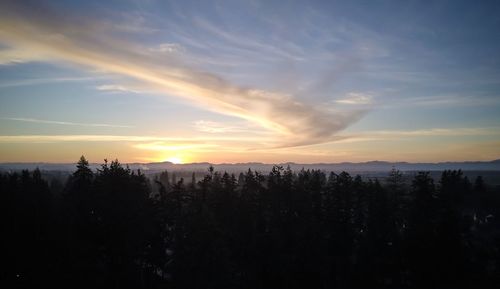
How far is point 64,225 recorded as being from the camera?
34.5m

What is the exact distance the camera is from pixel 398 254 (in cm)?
4206

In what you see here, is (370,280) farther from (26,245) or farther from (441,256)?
(26,245)

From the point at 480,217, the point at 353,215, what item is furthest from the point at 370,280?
the point at 480,217

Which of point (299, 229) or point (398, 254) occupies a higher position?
A: point (299, 229)

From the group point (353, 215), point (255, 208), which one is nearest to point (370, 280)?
point (353, 215)

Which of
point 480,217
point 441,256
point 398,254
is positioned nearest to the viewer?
point 441,256

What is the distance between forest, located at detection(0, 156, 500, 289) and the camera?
32.4m

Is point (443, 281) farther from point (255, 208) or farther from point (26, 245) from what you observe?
point (26, 245)

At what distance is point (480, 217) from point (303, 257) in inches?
2746

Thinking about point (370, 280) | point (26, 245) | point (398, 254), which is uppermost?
point (26, 245)

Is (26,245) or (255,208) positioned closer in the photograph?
(26,245)

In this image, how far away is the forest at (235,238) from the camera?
106 ft

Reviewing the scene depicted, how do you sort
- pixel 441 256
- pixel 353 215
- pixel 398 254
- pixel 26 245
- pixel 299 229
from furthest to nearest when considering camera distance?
1. pixel 353 215
2. pixel 398 254
3. pixel 299 229
4. pixel 441 256
5. pixel 26 245

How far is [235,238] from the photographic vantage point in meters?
39.4
